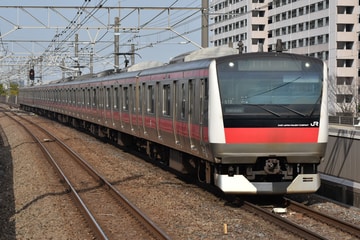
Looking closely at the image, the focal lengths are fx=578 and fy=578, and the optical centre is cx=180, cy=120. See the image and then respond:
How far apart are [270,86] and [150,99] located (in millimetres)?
5533

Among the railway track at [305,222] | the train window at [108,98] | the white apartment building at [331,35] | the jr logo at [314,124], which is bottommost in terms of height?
the railway track at [305,222]

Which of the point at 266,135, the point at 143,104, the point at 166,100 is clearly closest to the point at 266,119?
the point at 266,135

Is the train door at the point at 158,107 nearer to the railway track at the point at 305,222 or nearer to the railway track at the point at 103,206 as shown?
the railway track at the point at 103,206

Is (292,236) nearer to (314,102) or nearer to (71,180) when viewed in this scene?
(314,102)

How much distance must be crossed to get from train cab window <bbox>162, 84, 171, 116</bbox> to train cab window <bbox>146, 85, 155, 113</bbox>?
1118 millimetres

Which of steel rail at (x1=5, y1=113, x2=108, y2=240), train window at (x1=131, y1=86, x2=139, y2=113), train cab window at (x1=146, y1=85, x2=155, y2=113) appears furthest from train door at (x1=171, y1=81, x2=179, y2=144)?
train window at (x1=131, y1=86, x2=139, y2=113)

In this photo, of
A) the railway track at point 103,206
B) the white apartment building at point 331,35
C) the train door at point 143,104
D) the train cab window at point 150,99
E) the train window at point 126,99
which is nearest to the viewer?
the railway track at point 103,206

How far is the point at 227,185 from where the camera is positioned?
940cm

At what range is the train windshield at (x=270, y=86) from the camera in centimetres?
933

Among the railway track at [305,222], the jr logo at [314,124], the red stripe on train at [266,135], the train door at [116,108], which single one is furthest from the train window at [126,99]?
the jr logo at [314,124]

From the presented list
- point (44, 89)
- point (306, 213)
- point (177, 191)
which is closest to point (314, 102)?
point (306, 213)

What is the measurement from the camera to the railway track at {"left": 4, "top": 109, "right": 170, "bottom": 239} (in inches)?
327

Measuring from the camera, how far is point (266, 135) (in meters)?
9.30

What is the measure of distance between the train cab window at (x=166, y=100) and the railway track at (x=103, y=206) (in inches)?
79.5
